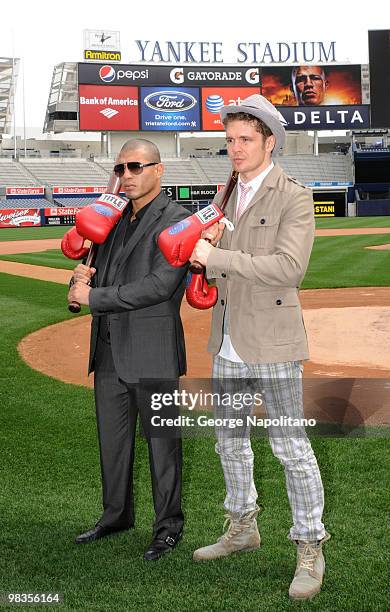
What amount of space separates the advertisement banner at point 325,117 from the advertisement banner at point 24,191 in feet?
72.4

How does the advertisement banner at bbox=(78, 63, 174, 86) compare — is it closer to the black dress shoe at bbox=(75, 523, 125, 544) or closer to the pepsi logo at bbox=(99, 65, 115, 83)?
the pepsi logo at bbox=(99, 65, 115, 83)

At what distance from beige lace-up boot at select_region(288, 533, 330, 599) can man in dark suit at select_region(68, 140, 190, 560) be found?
843 mm

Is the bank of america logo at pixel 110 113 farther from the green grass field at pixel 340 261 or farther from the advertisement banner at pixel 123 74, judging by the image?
the green grass field at pixel 340 261

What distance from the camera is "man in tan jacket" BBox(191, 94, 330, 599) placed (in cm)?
387

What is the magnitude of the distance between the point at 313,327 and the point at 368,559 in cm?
839

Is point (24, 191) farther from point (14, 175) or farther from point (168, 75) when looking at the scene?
point (168, 75)

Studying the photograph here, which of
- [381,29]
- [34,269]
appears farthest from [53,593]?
[381,29]

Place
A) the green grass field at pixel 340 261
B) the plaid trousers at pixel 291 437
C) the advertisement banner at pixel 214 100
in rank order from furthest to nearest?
the advertisement banner at pixel 214 100, the green grass field at pixel 340 261, the plaid trousers at pixel 291 437

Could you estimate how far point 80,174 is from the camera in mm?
67750

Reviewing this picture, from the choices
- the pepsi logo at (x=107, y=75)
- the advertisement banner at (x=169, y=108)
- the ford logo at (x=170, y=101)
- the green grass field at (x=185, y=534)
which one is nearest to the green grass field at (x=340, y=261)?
the green grass field at (x=185, y=534)

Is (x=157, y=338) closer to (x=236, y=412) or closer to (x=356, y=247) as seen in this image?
(x=236, y=412)

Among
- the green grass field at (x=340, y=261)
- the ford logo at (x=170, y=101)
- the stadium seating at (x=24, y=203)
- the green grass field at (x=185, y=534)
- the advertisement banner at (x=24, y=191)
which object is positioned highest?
the ford logo at (x=170, y=101)

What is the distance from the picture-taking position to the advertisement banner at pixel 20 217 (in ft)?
178

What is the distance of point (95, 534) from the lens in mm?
4699
